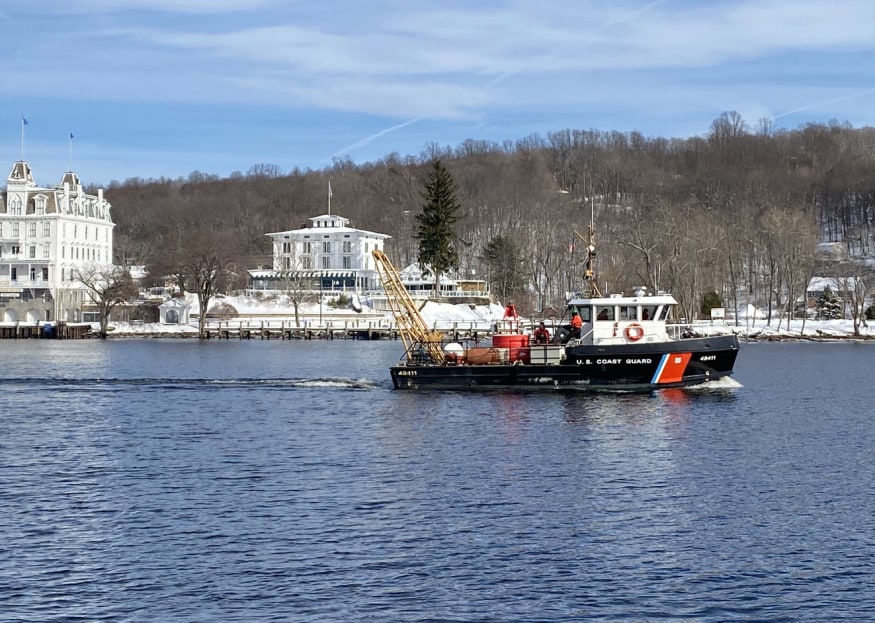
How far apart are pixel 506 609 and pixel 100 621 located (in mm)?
6842

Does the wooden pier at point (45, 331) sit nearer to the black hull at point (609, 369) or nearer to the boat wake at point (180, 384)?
the boat wake at point (180, 384)

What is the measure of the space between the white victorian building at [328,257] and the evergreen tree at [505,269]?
777 inches

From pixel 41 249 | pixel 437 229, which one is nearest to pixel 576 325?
pixel 437 229

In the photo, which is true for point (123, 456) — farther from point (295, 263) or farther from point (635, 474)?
point (295, 263)

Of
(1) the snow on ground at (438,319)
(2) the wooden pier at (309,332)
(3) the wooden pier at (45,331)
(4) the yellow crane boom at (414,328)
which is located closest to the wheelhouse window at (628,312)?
(4) the yellow crane boom at (414,328)

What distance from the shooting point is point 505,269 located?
13862cm

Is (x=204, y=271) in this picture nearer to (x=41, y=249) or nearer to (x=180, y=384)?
(x=41, y=249)

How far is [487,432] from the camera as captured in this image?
40.3m

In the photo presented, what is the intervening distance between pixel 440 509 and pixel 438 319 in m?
93.6

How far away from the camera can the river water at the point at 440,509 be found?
20.5 metres

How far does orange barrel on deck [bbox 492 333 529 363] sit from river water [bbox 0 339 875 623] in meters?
2.14

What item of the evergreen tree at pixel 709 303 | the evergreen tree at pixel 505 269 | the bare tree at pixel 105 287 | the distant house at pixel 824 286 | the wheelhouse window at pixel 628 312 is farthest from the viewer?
the evergreen tree at pixel 505 269

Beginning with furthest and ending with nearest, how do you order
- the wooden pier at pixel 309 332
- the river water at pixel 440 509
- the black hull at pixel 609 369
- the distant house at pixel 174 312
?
the distant house at pixel 174 312 → the wooden pier at pixel 309 332 → the black hull at pixel 609 369 → the river water at pixel 440 509

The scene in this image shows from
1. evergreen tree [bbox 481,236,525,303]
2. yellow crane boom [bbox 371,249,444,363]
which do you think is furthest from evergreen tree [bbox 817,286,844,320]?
yellow crane boom [bbox 371,249,444,363]
